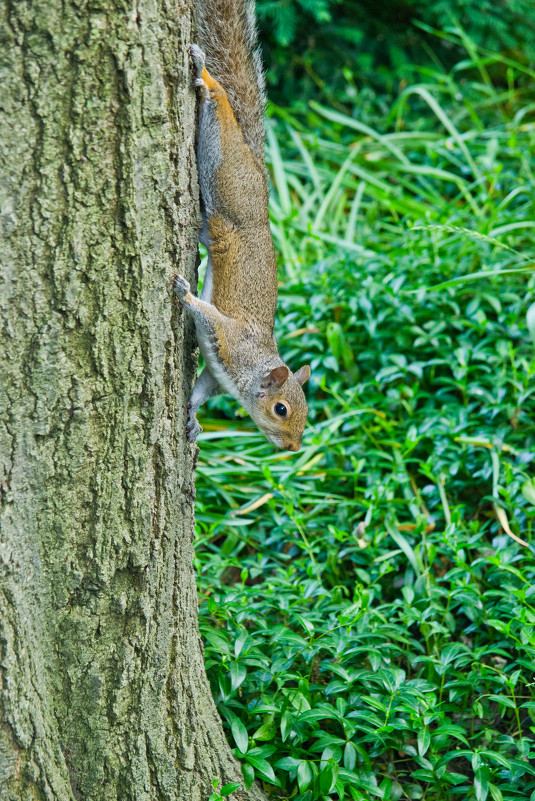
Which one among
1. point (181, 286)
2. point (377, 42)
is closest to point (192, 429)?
point (181, 286)

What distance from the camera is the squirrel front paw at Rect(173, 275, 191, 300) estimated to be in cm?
159

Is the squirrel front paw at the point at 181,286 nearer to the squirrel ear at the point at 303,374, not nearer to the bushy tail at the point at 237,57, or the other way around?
the bushy tail at the point at 237,57

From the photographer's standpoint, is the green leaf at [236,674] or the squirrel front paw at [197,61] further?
the green leaf at [236,674]

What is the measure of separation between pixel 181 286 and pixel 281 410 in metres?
0.82

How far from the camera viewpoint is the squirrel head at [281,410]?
2318mm

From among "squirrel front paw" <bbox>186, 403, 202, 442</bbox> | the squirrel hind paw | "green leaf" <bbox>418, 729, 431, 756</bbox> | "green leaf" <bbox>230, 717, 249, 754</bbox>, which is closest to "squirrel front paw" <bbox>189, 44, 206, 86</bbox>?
the squirrel hind paw

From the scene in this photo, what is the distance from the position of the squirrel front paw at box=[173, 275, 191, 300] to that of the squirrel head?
679 mm

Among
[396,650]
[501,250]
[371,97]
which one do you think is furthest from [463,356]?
[371,97]

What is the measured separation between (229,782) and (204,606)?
0.51m

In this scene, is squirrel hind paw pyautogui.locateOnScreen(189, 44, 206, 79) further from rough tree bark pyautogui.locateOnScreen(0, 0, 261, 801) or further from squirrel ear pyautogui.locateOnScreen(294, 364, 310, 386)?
squirrel ear pyautogui.locateOnScreen(294, 364, 310, 386)

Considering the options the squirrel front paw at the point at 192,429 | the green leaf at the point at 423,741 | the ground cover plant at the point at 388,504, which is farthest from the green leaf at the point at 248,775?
the squirrel front paw at the point at 192,429

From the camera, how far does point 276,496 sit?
2.81m

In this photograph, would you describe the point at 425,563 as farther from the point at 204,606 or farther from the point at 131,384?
the point at 131,384

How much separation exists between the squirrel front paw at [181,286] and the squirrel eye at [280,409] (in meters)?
0.78
